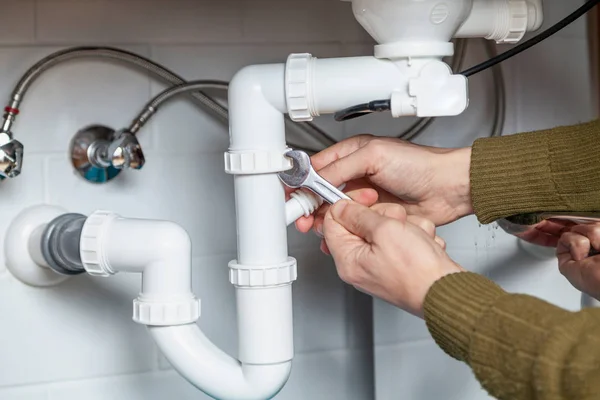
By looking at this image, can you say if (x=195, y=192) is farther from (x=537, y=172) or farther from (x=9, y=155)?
(x=537, y=172)

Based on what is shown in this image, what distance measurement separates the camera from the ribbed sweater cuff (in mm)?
563

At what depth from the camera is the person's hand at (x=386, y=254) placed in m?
0.60

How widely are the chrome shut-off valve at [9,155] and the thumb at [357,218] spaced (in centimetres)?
31

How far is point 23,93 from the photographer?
80 cm

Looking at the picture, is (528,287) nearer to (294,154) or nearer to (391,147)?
(391,147)

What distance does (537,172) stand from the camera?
2.52 feet

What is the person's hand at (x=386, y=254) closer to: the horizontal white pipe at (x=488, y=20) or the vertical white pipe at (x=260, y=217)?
the vertical white pipe at (x=260, y=217)

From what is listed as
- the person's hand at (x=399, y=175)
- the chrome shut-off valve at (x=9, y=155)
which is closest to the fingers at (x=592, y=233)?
the person's hand at (x=399, y=175)

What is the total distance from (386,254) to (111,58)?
409mm

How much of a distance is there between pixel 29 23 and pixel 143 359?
1.25 ft

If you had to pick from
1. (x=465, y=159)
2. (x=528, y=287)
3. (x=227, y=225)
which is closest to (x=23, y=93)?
(x=227, y=225)

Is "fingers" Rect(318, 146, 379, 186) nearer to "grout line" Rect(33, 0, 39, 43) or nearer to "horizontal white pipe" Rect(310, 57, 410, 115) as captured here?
"horizontal white pipe" Rect(310, 57, 410, 115)

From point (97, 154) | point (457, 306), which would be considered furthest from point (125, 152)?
point (457, 306)

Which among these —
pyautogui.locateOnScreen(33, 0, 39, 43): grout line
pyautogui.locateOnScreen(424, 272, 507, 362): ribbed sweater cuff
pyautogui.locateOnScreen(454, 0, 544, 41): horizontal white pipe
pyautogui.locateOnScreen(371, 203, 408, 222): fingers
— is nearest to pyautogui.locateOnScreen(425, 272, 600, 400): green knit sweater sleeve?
pyautogui.locateOnScreen(424, 272, 507, 362): ribbed sweater cuff
